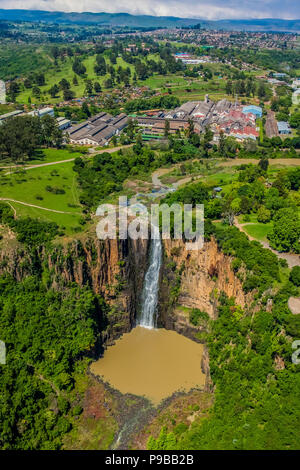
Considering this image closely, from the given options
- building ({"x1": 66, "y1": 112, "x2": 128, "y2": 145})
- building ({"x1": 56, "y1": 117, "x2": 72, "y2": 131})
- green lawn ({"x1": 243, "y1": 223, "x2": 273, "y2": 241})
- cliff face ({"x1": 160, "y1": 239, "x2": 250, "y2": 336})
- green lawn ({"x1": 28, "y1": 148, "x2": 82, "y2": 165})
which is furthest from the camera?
building ({"x1": 56, "y1": 117, "x2": 72, "y2": 131})

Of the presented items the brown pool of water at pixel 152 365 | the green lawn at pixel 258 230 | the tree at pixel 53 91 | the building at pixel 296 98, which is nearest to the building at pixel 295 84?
the building at pixel 296 98

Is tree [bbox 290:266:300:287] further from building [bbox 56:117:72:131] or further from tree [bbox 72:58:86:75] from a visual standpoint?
tree [bbox 72:58:86:75]

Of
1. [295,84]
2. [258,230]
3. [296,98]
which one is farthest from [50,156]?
[295,84]

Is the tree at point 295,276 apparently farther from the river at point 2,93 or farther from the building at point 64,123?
the river at point 2,93

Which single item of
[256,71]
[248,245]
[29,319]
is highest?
[256,71]

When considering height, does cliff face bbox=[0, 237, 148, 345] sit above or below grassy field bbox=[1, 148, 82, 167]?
below

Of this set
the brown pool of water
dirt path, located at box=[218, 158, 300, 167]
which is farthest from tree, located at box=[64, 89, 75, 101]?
the brown pool of water
